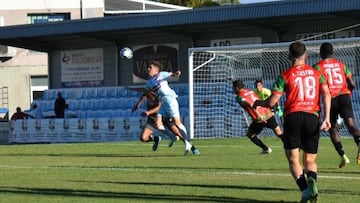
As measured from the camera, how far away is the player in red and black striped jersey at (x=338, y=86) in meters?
12.4

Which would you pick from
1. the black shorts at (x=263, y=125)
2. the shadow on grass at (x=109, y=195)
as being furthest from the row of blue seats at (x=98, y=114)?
the shadow on grass at (x=109, y=195)

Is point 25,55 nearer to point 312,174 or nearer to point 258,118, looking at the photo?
point 258,118

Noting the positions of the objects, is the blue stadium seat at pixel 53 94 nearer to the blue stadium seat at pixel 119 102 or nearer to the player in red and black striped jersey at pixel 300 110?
the blue stadium seat at pixel 119 102

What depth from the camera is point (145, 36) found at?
3634 centimetres

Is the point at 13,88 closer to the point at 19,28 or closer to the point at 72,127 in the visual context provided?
the point at 19,28

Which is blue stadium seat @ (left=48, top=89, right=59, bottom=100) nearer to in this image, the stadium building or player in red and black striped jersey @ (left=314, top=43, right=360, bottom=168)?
the stadium building

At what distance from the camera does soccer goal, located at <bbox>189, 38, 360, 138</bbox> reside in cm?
2747

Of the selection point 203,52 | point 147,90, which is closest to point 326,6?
point 203,52

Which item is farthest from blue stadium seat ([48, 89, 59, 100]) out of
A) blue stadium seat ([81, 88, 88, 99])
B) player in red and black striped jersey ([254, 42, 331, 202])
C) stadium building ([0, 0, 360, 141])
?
player in red and black striped jersey ([254, 42, 331, 202])

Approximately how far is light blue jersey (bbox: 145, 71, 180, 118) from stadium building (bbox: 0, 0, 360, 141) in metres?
10.8

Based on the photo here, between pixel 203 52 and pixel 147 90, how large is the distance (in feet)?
37.7

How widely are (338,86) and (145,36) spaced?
24.1 metres

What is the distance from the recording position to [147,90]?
17703 millimetres

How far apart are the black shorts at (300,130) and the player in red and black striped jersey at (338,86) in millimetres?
3088
